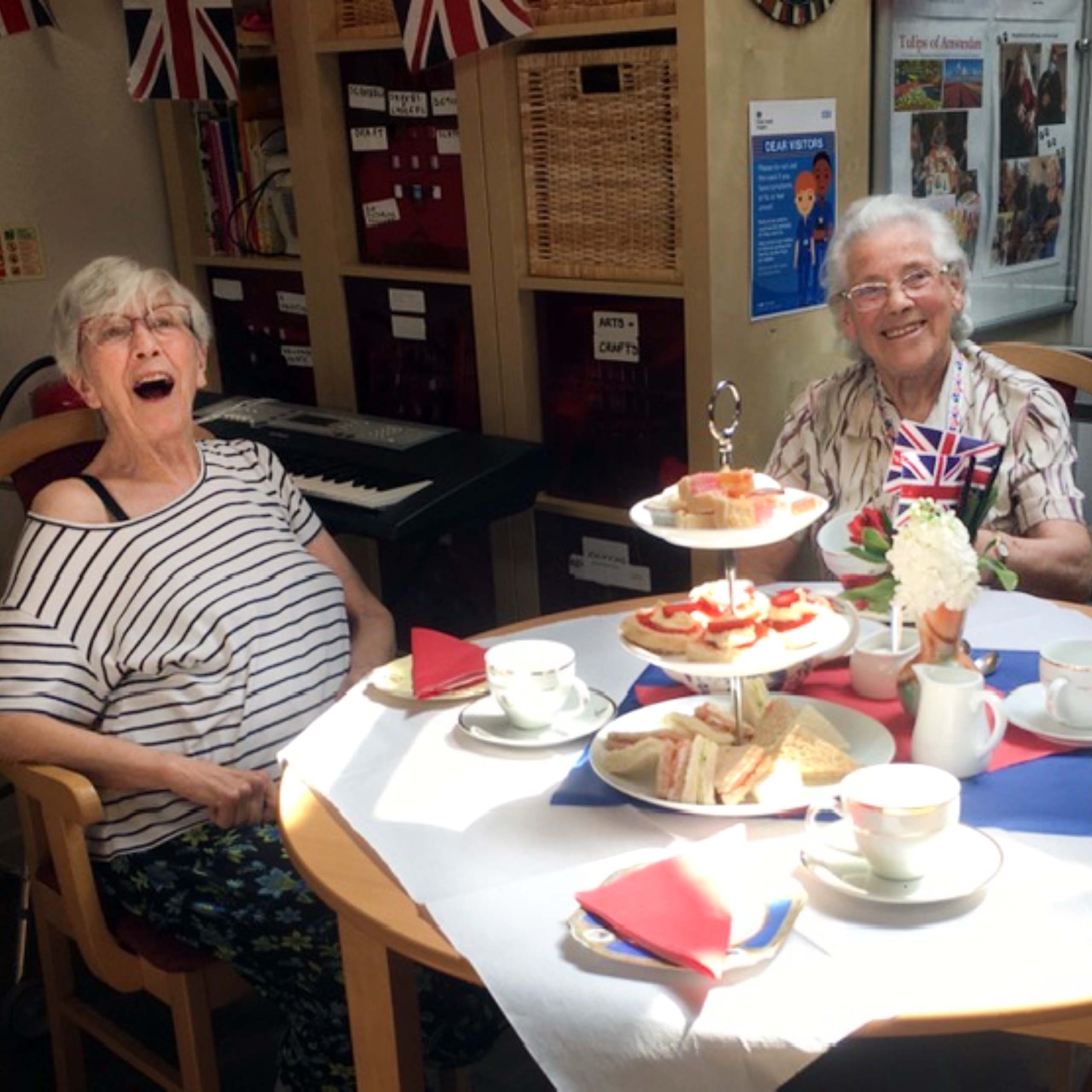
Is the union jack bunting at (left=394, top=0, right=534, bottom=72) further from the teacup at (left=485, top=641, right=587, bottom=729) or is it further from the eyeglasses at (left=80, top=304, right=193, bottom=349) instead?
the teacup at (left=485, top=641, right=587, bottom=729)

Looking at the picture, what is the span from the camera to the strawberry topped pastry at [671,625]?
1.26 meters

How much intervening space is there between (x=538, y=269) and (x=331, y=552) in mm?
835

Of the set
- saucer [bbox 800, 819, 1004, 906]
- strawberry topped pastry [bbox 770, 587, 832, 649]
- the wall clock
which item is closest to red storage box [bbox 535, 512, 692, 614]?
the wall clock

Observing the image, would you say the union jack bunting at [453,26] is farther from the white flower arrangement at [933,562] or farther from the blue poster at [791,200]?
the white flower arrangement at [933,562]

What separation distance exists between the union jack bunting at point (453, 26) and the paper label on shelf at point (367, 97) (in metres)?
0.25

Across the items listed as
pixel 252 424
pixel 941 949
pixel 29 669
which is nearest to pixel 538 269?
pixel 252 424

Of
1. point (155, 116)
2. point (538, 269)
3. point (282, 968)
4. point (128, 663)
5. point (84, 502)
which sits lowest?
point (282, 968)

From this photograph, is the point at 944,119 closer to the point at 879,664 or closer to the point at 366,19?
the point at 366,19

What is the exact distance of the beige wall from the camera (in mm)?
3006

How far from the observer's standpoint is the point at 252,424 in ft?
9.75

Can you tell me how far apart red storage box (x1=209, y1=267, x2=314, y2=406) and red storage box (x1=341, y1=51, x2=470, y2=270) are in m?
0.32

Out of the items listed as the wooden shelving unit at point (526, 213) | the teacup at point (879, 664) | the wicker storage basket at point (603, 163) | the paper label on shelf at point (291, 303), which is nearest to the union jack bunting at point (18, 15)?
the wooden shelving unit at point (526, 213)

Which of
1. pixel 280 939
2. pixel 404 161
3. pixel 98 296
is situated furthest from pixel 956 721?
pixel 404 161

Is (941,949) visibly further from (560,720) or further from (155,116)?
(155,116)
